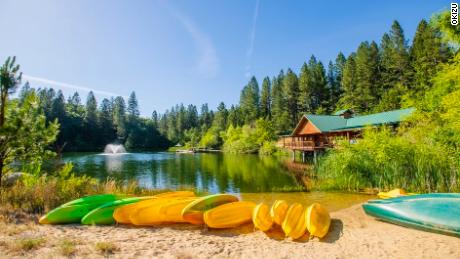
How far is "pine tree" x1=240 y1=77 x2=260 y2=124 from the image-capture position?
7112 centimetres

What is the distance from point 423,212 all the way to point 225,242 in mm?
4045

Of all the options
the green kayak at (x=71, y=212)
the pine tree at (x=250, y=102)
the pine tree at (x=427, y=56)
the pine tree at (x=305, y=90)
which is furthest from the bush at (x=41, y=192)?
the pine tree at (x=250, y=102)

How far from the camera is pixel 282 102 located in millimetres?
65562

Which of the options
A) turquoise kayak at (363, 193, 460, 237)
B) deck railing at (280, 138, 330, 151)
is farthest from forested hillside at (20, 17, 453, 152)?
turquoise kayak at (363, 193, 460, 237)

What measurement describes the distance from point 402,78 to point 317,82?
18064mm

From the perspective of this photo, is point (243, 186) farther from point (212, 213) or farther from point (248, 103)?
point (248, 103)

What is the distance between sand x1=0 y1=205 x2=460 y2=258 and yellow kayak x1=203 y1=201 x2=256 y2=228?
157 millimetres

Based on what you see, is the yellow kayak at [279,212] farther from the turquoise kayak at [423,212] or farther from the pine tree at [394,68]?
the pine tree at [394,68]

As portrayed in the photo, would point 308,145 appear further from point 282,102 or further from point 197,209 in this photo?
point 282,102

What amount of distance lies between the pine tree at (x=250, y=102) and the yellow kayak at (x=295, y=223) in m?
63.5

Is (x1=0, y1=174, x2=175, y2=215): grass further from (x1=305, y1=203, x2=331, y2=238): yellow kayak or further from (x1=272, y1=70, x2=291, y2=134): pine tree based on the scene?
(x1=272, y1=70, x2=291, y2=134): pine tree

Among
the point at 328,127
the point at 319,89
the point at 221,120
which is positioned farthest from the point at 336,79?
the point at 328,127

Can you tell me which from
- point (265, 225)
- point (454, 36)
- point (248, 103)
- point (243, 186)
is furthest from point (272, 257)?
point (248, 103)

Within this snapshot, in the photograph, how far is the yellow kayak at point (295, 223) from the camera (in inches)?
217
